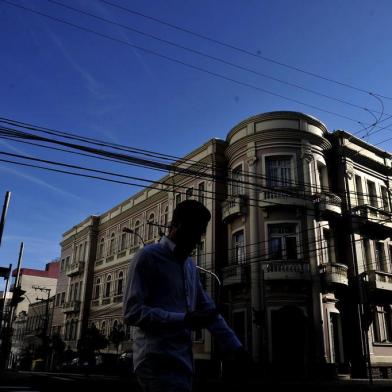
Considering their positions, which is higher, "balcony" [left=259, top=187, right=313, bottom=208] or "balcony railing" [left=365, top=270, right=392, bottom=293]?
"balcony" [left=259, top=187, right=313, bottom=208]

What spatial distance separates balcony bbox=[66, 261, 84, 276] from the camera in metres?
40.8

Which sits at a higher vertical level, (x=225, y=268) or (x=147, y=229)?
(x=147, y=229)

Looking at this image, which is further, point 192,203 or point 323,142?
point 323,142

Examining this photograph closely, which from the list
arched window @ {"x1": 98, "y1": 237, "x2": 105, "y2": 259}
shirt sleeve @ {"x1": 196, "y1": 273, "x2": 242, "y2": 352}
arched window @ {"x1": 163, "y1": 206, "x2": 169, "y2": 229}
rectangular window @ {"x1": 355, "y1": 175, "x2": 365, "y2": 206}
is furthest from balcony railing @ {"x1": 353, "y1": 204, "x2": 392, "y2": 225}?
arched window @ {"x1": 98, "y1": 237, "x2": 105, "y2": 259}

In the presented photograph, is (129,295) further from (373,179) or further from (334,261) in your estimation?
(373,179)

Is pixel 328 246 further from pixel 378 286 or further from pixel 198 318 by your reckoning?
pixel 198 318

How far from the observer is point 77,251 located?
4369 centimetres

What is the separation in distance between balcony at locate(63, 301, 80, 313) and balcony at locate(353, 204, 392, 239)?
86.5 ft

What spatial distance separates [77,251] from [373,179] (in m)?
29.1

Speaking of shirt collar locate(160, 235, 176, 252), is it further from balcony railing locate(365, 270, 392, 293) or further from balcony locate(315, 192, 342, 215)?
balcony railing locate(365, 270, 392, 293)

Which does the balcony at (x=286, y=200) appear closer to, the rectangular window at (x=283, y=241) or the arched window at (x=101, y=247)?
the rectangular window at (x=283, y=241)

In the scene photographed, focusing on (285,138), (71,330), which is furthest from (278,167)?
(71,330)

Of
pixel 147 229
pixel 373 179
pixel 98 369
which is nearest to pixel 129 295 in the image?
pixel 98 369

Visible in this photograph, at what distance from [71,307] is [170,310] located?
134 ft
